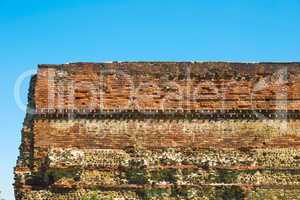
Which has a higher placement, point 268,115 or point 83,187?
point 268,115

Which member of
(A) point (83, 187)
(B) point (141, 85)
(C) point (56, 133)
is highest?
(B) point (141, 85)

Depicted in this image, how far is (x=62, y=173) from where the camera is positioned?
14523mm

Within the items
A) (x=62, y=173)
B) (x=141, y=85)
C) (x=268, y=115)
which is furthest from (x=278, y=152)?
(x=62, y=173)

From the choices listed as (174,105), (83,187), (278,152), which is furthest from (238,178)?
(83,187)

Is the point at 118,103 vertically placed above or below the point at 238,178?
above

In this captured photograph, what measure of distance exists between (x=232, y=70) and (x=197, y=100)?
3.15ft

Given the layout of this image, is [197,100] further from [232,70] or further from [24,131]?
[24,131]

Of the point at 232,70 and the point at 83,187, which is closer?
the point at 83,187

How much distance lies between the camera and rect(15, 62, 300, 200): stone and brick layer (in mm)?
14430

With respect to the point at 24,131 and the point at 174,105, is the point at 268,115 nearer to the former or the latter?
the point at 174,105

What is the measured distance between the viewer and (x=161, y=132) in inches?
591

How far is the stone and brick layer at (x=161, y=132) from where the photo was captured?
47.3 ft

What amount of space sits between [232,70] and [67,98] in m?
3.40

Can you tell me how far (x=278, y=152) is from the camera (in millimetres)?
14852
